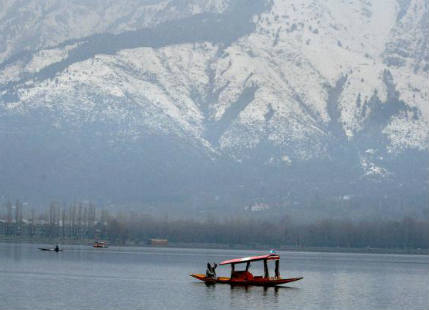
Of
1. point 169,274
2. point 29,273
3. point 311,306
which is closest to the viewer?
point 311,306

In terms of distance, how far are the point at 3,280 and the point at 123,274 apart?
28998 millimetres

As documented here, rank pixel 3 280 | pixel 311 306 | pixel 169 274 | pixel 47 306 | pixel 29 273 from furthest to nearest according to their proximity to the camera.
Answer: pixel 169 274 < pixel 29 273 < pixel 3 280 < pixel 311 306 < pixel 47 306

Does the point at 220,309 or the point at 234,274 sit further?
the point at 234,274

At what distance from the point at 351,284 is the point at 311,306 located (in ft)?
132

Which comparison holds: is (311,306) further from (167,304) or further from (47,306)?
(47,306)

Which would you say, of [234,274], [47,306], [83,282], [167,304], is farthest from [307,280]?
[47,306]

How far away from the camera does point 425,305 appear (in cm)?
14662

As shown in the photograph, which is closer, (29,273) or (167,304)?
(167,304)

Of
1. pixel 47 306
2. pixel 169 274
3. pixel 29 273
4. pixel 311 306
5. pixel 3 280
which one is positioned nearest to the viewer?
pixel 47 306

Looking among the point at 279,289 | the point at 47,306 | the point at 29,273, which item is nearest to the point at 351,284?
the point at 279,289

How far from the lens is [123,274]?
18475 centimetres

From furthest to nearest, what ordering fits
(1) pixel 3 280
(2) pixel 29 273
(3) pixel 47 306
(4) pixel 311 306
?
(2) pixel 29 273 < (1) pixel 3 280 < (4) pixel 311 306 < (3) pixel 47 306

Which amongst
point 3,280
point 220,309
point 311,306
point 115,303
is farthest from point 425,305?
point 3,280

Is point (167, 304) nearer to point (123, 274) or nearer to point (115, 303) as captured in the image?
point (115, 303)
